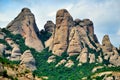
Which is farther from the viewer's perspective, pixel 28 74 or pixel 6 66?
pixel 28 74

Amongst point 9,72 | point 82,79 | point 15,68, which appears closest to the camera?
point 9,72

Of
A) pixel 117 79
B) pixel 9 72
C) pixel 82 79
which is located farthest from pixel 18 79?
pixel 82 79

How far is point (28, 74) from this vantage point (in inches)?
2906

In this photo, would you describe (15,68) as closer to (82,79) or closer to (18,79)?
(18,79)

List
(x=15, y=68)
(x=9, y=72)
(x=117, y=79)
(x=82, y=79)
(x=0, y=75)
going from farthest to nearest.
A: 1. (x=82, y=79)
2. (x=117, y=79)
3. (x=15, y=68)
4. (x=9, y=72)
5. (x=0, y=75)

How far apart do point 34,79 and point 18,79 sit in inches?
294

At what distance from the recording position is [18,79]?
6831 cm

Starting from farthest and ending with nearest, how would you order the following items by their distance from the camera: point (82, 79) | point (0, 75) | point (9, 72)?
1. point (82, 79)
2. point (9, 72)
3. point (0, 75)

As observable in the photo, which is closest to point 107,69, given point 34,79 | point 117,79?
point 117,79

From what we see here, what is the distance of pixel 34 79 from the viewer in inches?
2970

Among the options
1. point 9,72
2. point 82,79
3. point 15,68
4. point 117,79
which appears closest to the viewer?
point 9,72

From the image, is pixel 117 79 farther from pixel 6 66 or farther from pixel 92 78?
pixel 6 66

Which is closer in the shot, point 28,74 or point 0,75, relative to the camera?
point 0,75

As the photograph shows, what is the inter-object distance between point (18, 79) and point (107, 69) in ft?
426
